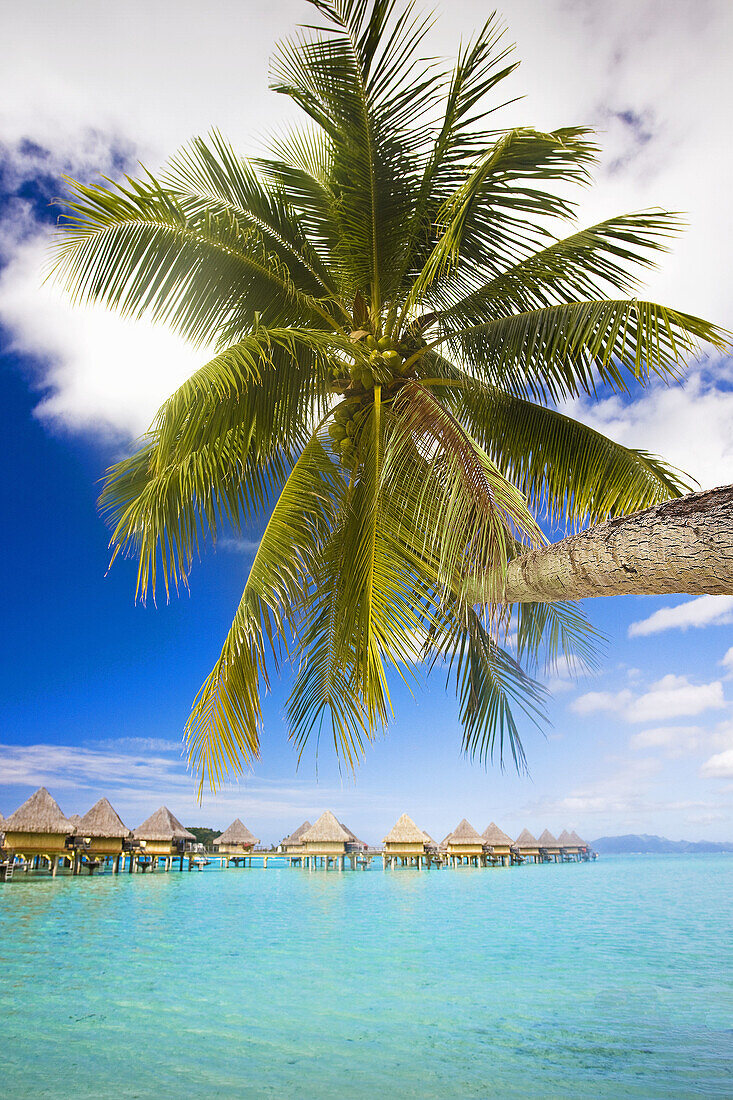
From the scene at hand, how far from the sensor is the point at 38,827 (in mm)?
19719

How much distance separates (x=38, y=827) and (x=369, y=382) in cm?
1997

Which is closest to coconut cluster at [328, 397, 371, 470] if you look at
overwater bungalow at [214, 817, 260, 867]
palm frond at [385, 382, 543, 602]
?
palm frond at [385, 382, 543, 602]

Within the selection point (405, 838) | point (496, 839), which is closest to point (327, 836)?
point (405, 838)

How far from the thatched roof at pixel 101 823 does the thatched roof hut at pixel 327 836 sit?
9329 millimetres

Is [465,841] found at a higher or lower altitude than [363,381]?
lower

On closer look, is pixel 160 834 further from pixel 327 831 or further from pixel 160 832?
pixel 327 831

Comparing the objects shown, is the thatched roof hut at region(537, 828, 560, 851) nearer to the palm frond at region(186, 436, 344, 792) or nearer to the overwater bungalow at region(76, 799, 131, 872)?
the overwater bungalow at region(76, 799, 131, 872)

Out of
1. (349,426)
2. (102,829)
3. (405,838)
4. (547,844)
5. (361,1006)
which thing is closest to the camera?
(349,426)

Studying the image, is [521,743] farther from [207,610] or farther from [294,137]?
[207,610]

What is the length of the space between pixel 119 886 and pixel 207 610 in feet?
74.5

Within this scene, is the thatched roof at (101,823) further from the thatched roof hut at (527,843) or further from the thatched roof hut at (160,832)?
the thatched roof hut at (527,843)

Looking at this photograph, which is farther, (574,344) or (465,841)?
(465,841)

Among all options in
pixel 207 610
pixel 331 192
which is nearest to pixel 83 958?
pixel 331 192

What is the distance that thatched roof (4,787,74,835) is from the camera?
19.6 m
